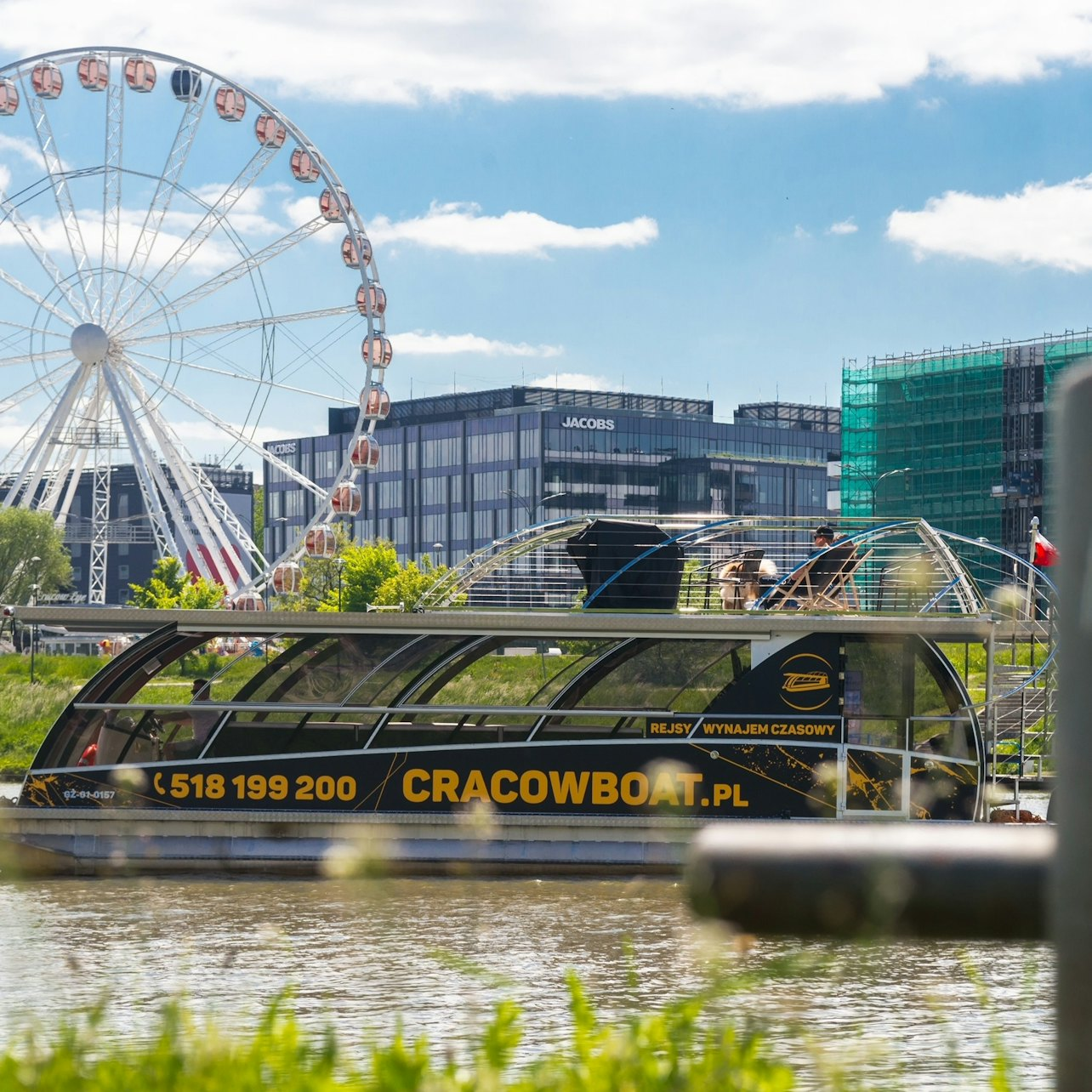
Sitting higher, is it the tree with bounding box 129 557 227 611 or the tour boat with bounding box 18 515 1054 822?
the tree with bounding box 129 557 227 611

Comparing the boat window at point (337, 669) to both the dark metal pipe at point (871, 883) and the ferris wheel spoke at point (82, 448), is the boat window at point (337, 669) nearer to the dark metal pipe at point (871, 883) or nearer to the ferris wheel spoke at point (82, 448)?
the dark metal pipe at point (871, 883)

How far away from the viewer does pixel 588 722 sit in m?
19.9

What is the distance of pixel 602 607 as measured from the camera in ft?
65.9

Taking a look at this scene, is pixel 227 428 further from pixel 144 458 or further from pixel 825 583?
pixel 825 583

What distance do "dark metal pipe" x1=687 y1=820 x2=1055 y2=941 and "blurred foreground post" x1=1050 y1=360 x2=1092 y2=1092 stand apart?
0.04 meters

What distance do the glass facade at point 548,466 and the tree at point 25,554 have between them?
100 feet

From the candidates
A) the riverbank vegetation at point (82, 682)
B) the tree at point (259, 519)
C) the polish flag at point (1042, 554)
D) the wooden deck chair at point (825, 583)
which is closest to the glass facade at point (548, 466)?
the tree at point (259, 519)

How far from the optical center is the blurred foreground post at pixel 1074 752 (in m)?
1.29

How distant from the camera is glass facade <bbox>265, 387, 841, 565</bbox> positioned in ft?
375

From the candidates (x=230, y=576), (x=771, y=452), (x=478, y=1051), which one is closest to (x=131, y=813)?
(x=478, y=1051)

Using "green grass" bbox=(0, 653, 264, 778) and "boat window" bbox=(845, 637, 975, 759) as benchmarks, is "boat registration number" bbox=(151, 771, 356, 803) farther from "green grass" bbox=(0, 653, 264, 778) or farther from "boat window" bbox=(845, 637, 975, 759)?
"green grass" bbox=(0, 653, 264, 778)

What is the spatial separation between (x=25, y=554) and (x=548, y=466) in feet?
135

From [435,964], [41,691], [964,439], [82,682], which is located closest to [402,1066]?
[435,964]

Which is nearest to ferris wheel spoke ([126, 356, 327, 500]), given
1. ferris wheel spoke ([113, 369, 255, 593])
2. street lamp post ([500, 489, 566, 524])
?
ferris wheel spoke ([113, 369, 255, 593])
